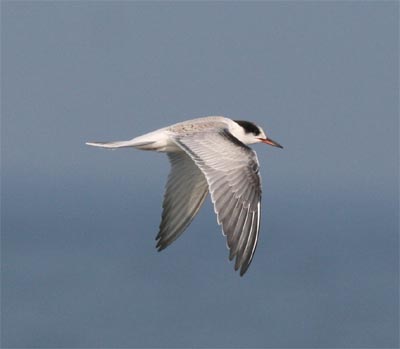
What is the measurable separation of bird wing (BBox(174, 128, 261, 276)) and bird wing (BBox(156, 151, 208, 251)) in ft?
4.06

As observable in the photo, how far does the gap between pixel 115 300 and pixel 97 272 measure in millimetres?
18741

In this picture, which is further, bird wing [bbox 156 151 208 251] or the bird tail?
bird wing [bbox 156 151 208 251]

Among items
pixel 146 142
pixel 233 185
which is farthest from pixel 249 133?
pixel 233 185

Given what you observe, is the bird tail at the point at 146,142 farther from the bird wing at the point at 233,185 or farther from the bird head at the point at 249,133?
the bird head at the point at 249,133

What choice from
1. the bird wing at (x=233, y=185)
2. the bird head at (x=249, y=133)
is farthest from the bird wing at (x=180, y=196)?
the bird wing at (x=233, y=185)

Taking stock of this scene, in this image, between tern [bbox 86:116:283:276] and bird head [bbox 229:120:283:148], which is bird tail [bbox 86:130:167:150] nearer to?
tern [bbox 86:116:283:276]

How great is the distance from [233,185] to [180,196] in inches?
73.3

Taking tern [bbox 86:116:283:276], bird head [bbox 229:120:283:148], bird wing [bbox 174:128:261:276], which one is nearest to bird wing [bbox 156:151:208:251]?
tern [bbox 86:116:283:276]

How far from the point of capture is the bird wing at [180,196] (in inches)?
615

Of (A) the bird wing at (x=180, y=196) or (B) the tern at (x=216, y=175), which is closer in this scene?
(B) the tern at (x=216, y=175)

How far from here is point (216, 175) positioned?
546 inches

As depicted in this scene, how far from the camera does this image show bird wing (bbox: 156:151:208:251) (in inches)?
615

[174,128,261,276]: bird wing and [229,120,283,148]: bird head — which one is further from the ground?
[229,120,283,148]: bird head

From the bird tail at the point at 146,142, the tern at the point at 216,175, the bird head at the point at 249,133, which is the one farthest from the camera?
the bird head at the point at 249,133
